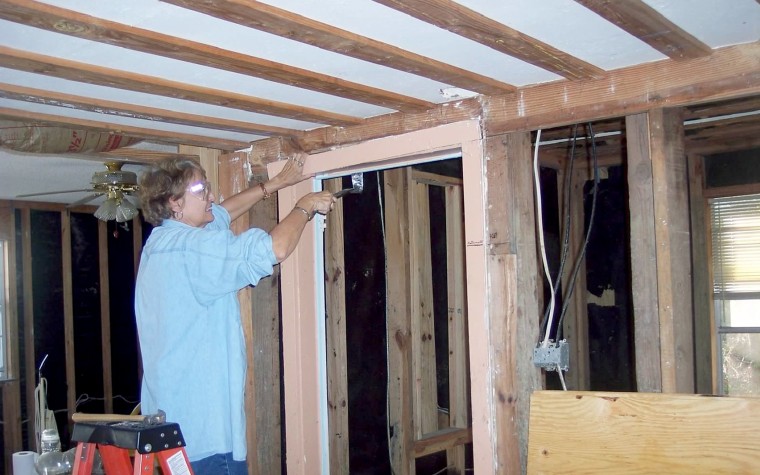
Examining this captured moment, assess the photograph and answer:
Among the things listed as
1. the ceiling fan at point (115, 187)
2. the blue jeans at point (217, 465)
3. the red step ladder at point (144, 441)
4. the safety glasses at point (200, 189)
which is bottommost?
the blue jeans at point (217, 465)

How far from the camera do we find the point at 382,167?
9.21 feet

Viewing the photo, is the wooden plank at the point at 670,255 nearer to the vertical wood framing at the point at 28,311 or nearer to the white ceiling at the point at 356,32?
the white ceiling at the point at 356,32

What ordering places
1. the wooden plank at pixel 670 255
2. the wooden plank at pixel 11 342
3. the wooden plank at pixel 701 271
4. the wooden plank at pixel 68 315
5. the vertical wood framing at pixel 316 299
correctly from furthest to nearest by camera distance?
the wooden plank at pixel 68 315 → the wooden plank at pixel 11 342 → the wooden plank at pixel 701 271 → the vertical wood framing at pixel 316 299 → the wooden plank at pixel 670 255

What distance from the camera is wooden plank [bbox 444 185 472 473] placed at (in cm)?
502

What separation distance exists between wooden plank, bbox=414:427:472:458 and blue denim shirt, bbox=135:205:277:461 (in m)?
2.39

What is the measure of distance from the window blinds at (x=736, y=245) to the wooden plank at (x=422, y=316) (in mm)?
1993

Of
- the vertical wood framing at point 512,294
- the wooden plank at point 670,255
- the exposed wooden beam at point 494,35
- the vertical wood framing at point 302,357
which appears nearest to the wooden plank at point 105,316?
the vertical wood framing at point 302,357

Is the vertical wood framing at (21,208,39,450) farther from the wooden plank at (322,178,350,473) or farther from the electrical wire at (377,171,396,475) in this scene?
the electrical wire at (377,171,396,475)

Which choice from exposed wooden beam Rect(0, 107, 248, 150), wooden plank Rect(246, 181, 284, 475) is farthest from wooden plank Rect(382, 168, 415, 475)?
exposed wooden beam Rect(0, 107, 248, 150)

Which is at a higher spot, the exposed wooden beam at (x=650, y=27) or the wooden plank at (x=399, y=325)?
the exposed wooden beam at (x=650, y=27)

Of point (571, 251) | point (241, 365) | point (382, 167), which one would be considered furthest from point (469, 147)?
point (571, 251)

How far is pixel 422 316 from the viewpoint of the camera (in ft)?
15.9

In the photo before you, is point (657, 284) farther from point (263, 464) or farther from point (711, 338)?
point (711, 338)

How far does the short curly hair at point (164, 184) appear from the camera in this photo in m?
2.51
